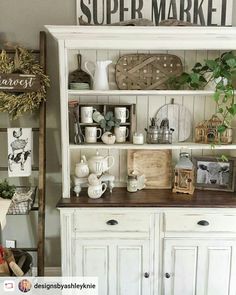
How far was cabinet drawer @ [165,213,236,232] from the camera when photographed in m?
2.22

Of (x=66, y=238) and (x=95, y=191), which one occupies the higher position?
(x=95, y=191)

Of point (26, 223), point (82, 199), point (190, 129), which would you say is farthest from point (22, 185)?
point (190, 129)

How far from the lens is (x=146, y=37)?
2.19 m

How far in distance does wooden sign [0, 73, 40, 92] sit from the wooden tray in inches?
23.0

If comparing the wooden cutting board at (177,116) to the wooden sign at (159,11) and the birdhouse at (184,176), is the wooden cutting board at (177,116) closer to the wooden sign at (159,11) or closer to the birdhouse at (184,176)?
the birdhouse at (184,176)

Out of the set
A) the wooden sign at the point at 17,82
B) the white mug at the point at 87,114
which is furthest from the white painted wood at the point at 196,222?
the wooden sign at the point at 17,82

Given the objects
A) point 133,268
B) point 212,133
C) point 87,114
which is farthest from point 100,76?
point 133,268

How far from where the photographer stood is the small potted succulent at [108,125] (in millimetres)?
2342

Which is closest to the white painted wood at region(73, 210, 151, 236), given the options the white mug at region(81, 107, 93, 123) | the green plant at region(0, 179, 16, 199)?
the green plant at region(0, 179, 16, 199)

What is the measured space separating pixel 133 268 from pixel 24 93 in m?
1.34

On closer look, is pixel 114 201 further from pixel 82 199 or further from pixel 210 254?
pixel 210 254

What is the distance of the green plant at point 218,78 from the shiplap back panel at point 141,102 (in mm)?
108

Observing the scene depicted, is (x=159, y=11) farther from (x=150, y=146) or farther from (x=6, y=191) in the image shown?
(x=6, y=191)

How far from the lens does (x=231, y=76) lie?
2.27m
